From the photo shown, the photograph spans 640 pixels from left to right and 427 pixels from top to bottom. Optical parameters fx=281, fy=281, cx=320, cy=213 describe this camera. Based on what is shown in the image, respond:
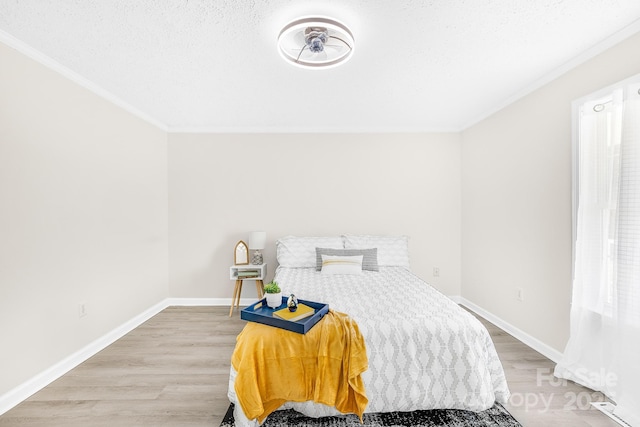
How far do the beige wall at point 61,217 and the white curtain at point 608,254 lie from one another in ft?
13.4

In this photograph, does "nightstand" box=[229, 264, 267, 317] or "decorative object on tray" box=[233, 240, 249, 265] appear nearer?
"nightstand" box=[229, 264, 267, 317]

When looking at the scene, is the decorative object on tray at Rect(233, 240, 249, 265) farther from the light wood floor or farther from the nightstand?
the light wood floor

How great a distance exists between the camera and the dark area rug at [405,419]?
1.75 m

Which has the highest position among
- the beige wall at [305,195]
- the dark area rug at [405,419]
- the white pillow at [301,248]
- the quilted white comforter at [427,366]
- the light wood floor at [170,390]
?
the beige wall at [305,195]

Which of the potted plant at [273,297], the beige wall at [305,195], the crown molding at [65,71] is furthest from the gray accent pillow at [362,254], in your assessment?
the crown molding at [65,71]

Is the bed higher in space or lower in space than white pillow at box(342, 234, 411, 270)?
lower

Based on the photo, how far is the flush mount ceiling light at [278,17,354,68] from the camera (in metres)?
1.75

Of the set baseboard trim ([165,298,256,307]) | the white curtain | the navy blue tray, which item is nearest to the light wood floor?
the white curtain

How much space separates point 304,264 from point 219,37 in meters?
2.50

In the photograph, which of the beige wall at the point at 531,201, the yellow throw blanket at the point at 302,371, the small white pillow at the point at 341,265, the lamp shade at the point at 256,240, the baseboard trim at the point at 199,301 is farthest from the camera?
the baseboard trim at the point at 199,301

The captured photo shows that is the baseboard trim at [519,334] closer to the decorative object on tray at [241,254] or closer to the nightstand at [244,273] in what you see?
Answer: the nightstand at [244,273]

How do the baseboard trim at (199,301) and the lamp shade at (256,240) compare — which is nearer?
the lamp shade at (256,240)

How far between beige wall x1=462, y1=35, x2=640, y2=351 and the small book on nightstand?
2223mm

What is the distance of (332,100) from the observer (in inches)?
120
